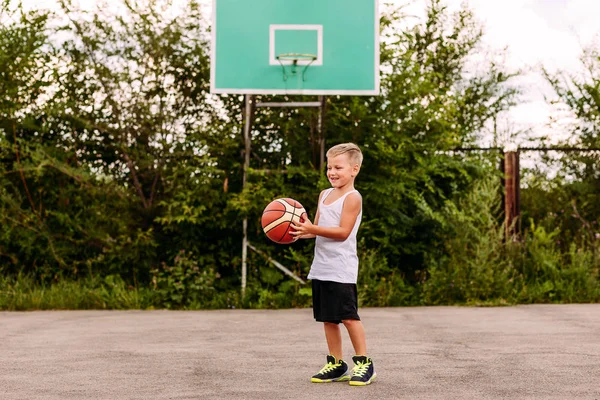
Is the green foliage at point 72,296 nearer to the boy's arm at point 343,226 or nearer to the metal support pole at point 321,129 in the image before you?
the metal support pole at point 321,129

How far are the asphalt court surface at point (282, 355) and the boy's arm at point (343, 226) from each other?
89 centimetres

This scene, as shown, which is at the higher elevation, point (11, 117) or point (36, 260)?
point (11, 117)

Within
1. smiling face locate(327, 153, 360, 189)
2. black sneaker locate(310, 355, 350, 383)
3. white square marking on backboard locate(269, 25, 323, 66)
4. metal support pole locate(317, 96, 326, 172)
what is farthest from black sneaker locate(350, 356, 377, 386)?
white square marking on backboard locate(269, 25, 323, 66)

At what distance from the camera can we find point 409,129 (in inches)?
408

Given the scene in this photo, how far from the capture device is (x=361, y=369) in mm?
4707

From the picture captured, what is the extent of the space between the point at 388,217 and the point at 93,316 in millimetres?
3837

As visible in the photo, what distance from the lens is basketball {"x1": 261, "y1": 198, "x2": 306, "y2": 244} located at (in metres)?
5.11

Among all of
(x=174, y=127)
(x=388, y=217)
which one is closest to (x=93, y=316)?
→ (x=174, y=127)

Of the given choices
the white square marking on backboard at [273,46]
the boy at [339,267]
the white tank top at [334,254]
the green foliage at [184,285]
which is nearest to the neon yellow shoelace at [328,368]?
the boy at [339,267]

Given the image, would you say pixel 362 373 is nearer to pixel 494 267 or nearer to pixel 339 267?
pixel 339 267

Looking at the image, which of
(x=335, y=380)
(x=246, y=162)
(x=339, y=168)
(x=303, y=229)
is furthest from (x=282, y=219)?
(x=246, y=162)

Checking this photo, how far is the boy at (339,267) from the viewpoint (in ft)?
15.5

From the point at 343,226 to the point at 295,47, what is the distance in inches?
220

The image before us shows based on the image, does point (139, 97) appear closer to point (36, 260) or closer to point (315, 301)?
point (36, 260)
